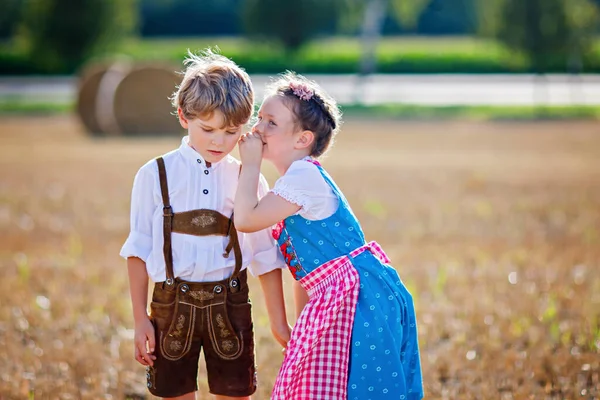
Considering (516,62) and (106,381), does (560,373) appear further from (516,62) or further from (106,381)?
(516,62)

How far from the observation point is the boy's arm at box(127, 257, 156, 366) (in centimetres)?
343

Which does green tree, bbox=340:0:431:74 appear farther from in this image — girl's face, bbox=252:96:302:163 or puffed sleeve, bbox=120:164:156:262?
puffed sleeve, bbox=120:164:156:262

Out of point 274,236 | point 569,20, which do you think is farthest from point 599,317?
point 569,20

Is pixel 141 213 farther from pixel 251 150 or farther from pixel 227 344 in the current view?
pixel 227 344

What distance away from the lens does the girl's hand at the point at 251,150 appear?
340cm

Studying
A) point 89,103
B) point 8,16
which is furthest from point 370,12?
point 8,16

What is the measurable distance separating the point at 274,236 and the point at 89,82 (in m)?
17.3

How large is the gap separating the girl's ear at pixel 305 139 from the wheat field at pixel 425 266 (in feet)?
5.02

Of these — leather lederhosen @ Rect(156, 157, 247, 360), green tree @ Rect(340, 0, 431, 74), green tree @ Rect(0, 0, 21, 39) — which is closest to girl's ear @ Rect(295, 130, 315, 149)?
leather lederhosen @ Rect(156, 157, 247, 360)

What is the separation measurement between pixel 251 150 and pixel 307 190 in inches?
9.5

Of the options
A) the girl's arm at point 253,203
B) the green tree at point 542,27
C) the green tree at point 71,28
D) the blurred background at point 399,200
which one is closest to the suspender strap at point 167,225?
the girl's arm at point 253,203

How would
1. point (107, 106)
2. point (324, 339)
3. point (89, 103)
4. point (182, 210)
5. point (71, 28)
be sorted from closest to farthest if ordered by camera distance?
point (324, 339)
point (182, 210)
point (107, 106)
point (89, 103)
point (71, 28)

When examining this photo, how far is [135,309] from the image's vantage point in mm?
3451

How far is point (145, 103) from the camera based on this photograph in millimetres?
19750
